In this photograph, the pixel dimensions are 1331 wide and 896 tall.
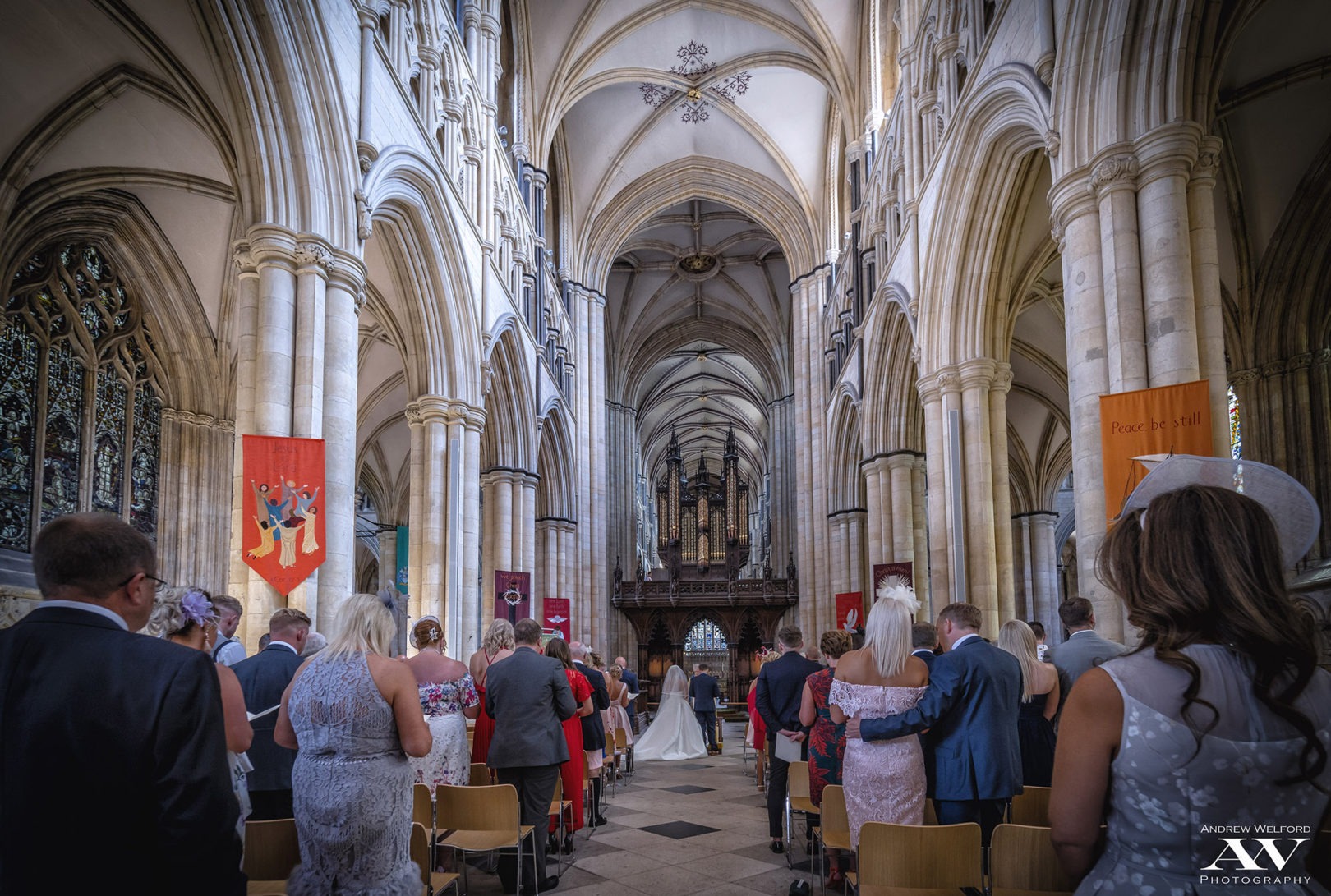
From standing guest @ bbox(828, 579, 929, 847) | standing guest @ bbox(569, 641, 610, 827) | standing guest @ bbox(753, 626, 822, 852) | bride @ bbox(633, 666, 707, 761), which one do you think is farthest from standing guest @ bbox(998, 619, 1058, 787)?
bride @ bbox(633, 666, 707, 761)

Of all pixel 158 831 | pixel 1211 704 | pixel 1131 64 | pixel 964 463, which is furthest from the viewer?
pixel 964 463

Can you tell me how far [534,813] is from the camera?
5453 mm

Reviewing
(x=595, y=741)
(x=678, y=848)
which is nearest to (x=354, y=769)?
(x=678, y=848)

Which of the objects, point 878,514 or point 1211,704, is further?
point 878,514

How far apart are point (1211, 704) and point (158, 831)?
6.10 ft

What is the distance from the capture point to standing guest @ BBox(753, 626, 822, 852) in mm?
6492

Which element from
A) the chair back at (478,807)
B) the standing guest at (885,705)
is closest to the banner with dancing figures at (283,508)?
the chair back at (478,807)

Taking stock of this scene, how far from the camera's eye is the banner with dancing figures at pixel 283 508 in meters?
7.15

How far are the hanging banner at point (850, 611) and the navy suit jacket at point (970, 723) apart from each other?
33.9 feet

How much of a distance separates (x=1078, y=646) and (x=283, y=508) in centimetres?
555

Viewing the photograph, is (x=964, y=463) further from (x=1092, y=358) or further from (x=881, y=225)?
(x=881, y=225)

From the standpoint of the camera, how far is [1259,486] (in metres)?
1.78

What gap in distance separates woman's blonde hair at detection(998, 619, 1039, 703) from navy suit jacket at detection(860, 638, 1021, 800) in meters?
0.77

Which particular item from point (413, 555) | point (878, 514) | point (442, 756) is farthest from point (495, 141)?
point (442, 756)
